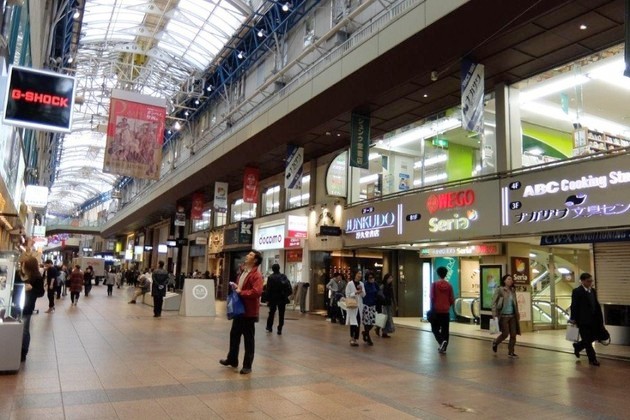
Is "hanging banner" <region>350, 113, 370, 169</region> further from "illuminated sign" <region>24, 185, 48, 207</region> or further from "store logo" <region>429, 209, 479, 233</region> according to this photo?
"illuminated sign" <region>24, 185, 48, 207</region>

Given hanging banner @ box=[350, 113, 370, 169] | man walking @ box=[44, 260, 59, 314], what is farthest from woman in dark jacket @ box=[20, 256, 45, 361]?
hanging banner @ box=[350, 113, 370, 169]

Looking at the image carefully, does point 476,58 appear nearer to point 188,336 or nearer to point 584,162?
point 584,162

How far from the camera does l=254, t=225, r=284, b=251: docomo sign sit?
20375 millimetres

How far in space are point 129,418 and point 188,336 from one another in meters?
5.96

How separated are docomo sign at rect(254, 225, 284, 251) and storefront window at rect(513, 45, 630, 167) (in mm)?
10535

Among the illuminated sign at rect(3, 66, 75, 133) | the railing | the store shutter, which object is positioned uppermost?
the railing

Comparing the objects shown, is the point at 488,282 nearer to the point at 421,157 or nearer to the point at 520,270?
the point at 520,270

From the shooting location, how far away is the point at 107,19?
23.5m

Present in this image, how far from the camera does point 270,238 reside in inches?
839

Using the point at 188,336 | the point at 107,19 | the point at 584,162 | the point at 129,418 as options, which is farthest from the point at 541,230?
the point at 107,19

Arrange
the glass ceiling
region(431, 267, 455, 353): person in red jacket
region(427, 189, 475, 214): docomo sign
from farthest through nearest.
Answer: the glass ceiling < region(427, 189, 475, 214): docomo sign < region(431, 267, 455, 353): person in red jacket

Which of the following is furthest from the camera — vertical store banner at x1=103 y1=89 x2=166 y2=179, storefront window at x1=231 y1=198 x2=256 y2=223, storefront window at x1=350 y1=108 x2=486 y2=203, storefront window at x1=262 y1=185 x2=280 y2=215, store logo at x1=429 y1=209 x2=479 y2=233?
storefront window at x1=231 y1=198 x2=256 y2=223

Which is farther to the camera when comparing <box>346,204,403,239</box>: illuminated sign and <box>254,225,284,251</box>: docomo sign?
<box>254,225,284,251</box>: docomo sign

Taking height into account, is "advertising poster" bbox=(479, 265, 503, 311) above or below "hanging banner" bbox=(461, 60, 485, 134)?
below
